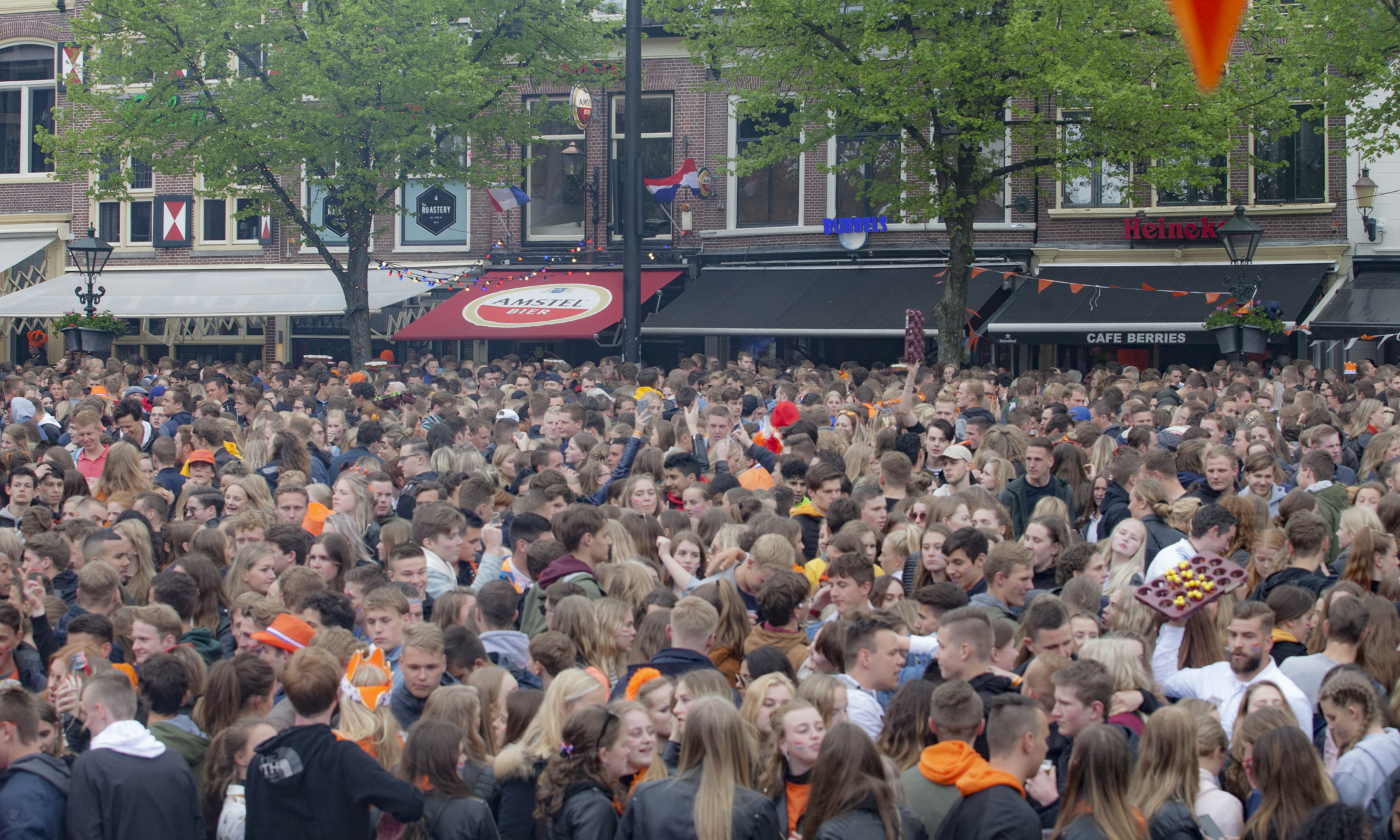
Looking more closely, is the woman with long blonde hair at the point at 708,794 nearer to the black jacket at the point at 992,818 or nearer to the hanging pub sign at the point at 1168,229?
the black jacket at the point at 992,818

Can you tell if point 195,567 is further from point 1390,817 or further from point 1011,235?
point 1011,235

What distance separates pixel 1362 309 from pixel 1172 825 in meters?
18.9

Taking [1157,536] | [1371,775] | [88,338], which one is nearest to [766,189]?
[88,338]

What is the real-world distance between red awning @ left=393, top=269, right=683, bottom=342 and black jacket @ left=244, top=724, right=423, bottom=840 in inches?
768

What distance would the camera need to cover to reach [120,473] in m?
9.20

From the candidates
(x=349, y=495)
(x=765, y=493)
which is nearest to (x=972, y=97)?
(x=765, y=493)

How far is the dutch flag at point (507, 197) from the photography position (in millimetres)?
25000

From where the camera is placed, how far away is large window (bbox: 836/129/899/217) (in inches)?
816

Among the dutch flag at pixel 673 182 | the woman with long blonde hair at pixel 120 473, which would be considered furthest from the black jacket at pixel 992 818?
the dutch flag at pixel 673 182

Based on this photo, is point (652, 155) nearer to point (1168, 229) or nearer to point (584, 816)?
point (1168, 229)

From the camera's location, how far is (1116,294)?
22.2m

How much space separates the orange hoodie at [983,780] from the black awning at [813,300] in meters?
17.9

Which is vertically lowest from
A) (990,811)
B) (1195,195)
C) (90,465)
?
(990,811)

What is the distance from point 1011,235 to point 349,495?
1747cm
